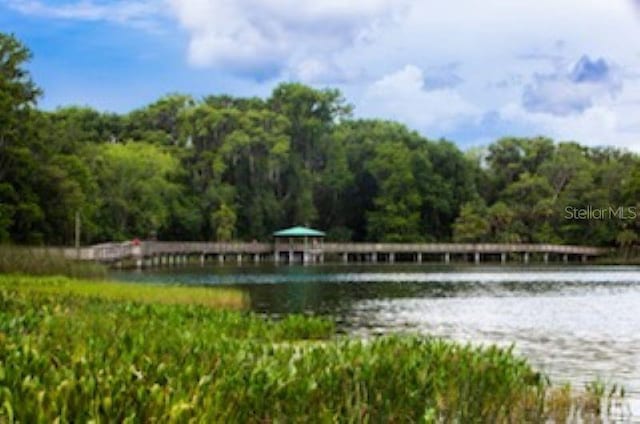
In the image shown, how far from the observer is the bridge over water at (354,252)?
80.4 metres

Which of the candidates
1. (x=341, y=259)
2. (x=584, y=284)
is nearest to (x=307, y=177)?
(x=341, y=259)

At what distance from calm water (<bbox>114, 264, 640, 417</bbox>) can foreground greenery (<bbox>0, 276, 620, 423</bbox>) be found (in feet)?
7.82

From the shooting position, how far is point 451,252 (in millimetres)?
94125

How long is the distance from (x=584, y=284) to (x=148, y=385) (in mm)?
47404

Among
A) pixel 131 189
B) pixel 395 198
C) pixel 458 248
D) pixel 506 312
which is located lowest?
pixel 506 312

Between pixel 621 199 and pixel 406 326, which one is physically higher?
pixel 621 199

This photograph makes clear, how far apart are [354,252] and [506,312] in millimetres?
59194

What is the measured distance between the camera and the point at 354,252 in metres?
91.8

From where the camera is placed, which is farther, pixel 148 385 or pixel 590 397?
pixel 590 397

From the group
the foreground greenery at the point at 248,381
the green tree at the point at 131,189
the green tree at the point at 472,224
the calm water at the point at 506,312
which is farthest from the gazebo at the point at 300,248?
the foreground greenery at the point at 248,381

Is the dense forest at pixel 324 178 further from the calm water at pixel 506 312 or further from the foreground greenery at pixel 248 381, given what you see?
the foreground greenery at pixel 248 381

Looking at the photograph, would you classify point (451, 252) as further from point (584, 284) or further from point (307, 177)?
point (584, 284)

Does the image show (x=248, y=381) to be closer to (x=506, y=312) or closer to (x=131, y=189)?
(x=506, y=312)

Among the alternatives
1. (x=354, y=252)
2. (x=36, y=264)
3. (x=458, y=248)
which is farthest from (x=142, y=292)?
(x=458, y=248)
